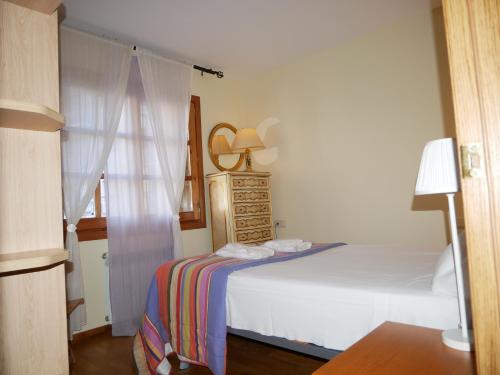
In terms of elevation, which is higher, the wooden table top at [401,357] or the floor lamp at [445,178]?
the floor lamp at [445,178]

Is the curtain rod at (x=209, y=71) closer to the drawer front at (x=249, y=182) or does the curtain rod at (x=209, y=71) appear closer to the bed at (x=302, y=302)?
the drawer front at (x=249, y=182)

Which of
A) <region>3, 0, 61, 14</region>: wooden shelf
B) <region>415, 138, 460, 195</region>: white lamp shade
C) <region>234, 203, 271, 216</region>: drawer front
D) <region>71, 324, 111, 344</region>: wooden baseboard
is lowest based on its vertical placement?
<region>71, 324, 111, 344</region>: wooden baseboard

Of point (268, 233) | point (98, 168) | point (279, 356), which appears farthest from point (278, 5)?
point (279, 356)

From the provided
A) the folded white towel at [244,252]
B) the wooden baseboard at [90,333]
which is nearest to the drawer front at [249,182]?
the folded white towel at [244,252]

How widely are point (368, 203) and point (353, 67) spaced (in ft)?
5.02

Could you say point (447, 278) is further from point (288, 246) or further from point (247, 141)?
point (247, 141)

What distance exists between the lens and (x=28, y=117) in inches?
40.1

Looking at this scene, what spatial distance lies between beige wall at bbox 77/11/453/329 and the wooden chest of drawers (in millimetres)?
258

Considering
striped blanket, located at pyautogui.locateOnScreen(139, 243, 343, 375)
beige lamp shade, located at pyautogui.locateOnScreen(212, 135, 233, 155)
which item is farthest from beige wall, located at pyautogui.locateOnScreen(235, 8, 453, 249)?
striped blanket, located at pyautogui.locateOnScreen(139, 243, 343, 375)

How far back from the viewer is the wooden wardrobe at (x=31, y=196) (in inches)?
42.0

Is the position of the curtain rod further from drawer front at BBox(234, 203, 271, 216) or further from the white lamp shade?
the white lamp shade

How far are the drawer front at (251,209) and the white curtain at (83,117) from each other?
1552 millimetres

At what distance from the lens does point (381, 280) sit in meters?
1.68

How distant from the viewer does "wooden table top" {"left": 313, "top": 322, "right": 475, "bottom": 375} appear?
836 mm
